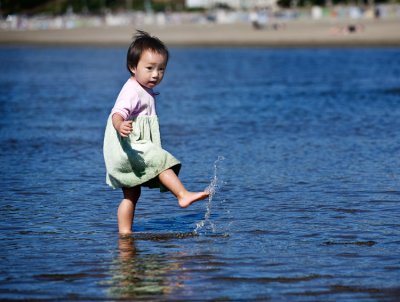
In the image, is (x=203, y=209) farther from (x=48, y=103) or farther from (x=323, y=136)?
(x=48, y=103)

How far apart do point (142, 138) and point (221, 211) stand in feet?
5.35

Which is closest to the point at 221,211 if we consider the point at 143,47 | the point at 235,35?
the point at 143,47

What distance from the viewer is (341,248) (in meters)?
6.82

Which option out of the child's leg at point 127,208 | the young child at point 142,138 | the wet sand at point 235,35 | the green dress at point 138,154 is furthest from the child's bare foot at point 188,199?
the wet sand at point 235,35

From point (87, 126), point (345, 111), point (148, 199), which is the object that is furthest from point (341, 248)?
point (345, 111)

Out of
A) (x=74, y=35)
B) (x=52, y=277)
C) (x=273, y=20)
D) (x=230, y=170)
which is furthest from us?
(x=74, y=35)

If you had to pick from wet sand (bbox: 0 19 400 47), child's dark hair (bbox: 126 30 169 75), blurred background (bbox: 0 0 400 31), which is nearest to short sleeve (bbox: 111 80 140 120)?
child's dark hair (bbox: 126 30 169 75)

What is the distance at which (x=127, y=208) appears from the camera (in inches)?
290

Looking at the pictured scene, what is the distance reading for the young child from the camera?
7.07 metres

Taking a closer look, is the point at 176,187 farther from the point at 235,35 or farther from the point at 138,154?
the point at 235,35

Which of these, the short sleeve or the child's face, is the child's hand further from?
the child's face

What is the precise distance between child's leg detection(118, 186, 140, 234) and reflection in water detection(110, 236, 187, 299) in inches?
17.0

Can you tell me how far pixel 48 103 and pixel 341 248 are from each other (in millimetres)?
15747

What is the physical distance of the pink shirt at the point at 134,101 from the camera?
698cm
